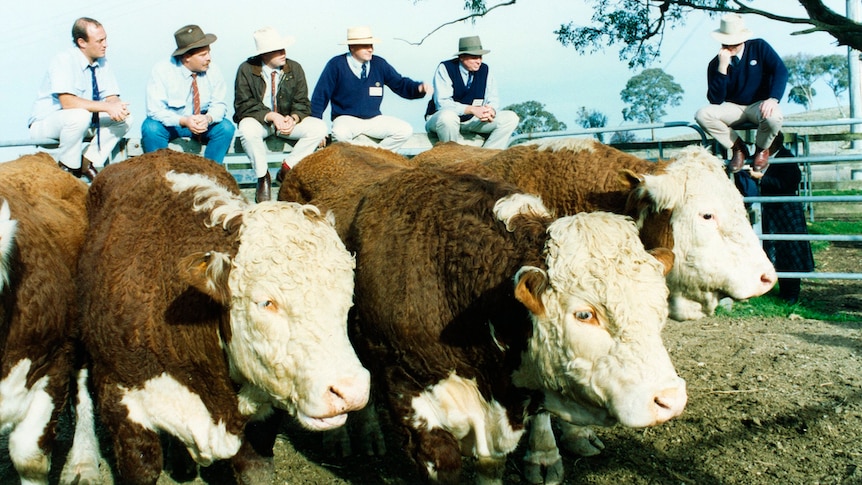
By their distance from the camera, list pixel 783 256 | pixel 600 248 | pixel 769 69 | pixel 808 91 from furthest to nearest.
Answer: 1. pixel 808 91
2. pixel 783 256
3. pixel 769 69
4. pixel 600 248

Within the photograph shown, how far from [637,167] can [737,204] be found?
706 millimetres

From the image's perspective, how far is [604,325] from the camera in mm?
3527

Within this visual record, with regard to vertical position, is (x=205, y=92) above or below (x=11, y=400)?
above

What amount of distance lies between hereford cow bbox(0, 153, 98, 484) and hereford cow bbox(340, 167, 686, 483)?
165cm

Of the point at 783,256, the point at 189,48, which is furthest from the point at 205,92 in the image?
the point at 783,256

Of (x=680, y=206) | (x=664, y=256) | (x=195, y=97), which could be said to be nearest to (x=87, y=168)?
(x=195, y=97)

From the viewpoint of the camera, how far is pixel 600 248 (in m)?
3.63

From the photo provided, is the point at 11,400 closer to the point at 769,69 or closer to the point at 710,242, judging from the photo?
the point at 710,242

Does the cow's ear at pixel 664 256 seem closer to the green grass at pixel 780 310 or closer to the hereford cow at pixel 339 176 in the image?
the hereford cow at pixel 339 176

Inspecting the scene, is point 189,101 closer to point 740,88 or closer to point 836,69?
point 740,88

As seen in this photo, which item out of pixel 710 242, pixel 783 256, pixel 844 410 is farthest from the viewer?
pixel 783 256

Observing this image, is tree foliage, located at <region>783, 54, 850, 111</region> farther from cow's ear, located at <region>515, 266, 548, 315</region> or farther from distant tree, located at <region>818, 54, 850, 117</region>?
cow's ear, located at <region>515, 266, 548, 315</region>

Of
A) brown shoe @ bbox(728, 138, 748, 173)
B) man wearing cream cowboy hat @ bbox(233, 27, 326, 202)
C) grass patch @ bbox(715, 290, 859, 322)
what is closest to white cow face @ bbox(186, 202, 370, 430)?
man wearing cream cowboy hat @ bbox(233, 27, 326, 202)

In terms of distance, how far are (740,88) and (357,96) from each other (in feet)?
13.3
